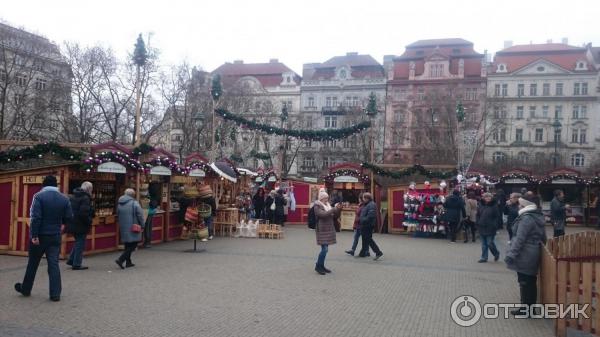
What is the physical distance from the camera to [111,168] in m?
13.3

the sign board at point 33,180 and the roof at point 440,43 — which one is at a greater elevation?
the roof at point 440,43

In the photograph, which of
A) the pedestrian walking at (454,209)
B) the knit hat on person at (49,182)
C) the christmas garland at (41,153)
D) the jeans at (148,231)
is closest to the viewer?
the knit hat on person at (49,182)

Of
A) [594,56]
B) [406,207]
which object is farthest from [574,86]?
[406,207]

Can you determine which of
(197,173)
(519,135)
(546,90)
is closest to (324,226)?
(197,173)

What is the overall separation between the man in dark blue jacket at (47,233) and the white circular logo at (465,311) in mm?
5975

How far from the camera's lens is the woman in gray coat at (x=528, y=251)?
7641 mm

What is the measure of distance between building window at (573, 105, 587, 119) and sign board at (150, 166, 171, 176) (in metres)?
60.9

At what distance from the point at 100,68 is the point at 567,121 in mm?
54189

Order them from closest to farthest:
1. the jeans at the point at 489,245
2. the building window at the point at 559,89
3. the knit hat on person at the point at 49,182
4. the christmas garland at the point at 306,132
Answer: the knit hat on person at the point at 49,182, the jeans at the point at 489,245, the christmas garland at the point at 306,132, the building window at the point at 559,89

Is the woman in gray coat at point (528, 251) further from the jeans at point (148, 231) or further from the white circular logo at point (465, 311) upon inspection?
the jeans at point (148, 231)

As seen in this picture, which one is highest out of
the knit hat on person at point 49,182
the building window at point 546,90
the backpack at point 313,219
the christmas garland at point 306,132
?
the building window at point 546,90

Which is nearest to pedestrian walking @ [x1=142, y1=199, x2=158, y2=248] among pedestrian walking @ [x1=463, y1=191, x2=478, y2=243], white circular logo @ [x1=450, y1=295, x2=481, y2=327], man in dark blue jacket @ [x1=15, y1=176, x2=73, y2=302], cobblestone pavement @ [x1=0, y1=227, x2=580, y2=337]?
cobblestone pavement @ [x1=0, y1=227, x2=580, y2=337]

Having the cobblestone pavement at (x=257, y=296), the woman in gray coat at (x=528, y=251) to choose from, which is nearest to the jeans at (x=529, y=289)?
the woman in gray coat at (x=528, y=251)

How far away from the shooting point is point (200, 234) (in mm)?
13617
